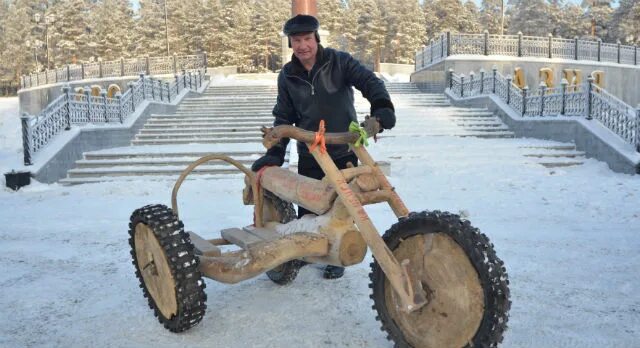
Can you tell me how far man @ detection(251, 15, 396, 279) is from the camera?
117 inches

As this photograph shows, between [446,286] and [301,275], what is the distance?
182cm

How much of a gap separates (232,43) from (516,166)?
155 feet

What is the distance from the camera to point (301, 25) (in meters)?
2.90

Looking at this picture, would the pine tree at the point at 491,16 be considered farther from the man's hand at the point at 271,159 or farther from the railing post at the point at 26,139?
the man's hand at the point at 271,159

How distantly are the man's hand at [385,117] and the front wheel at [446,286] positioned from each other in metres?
0.63

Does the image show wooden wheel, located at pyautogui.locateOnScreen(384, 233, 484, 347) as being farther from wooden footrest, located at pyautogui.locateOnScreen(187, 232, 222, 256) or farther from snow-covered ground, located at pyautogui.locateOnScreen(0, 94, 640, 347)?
wooden footrest, located at pyautogui.locateOnScreen(187, 232, 222, 256)

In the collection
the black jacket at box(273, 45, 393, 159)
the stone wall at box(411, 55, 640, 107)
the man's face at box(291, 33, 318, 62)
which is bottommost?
the black jacket at box(273, 45, 393, 159)

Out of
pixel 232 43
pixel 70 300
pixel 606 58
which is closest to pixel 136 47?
pixel 232 43

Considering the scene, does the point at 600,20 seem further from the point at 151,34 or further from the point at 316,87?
the point at 316,87

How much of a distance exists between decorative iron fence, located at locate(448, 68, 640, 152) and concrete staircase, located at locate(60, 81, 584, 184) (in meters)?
0.82

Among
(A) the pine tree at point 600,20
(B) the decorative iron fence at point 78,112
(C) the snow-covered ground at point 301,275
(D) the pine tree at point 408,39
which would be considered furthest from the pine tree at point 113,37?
(A) the pine tree at point 600,20

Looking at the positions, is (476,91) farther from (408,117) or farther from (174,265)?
(174,265)

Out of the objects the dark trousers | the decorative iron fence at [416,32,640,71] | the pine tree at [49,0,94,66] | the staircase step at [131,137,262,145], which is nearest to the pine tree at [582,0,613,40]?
the decorative iron fence at [416,32,640,71]

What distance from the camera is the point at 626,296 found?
3.14m
